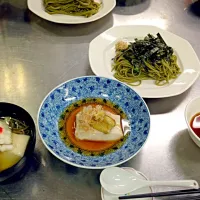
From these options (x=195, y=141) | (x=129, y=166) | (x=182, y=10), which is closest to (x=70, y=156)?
A: (x=129, y=166)

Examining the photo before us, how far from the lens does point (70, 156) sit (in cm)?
117

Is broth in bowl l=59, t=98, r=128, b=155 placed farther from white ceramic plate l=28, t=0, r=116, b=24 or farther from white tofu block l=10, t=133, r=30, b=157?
white ceramic plate l=28, t=0, r=116, b=24

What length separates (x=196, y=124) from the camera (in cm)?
131

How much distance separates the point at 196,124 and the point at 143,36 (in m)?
0.56

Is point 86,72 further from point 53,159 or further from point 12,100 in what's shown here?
point 53,159

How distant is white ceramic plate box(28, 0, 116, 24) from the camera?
1753 mm

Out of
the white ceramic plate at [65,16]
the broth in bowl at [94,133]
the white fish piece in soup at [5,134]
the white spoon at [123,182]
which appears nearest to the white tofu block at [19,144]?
the white fish piece in soup at [5,134]

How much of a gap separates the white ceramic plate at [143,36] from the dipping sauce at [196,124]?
0.46ft

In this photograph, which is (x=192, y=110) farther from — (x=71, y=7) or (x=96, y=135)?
(x=71, y=7)

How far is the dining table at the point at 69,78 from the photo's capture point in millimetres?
1206

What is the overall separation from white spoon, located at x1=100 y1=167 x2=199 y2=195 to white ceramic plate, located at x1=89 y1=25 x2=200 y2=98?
0.37 meters

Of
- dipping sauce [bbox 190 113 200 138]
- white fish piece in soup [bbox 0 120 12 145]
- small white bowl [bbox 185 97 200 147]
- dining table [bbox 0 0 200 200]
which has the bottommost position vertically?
dining table [bbox 0 0 200 200]

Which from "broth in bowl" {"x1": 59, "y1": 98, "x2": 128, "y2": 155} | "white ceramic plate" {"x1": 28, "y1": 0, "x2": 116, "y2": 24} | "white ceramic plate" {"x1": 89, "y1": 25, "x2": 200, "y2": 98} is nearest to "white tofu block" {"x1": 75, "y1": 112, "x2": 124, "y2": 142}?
"broth in bowl" {"x1": 59, "y1": 98, "x2": 128, "y2": 155}

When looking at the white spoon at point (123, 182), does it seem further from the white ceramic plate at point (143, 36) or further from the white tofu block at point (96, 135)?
the white ceramic plate at point (143, 36)
